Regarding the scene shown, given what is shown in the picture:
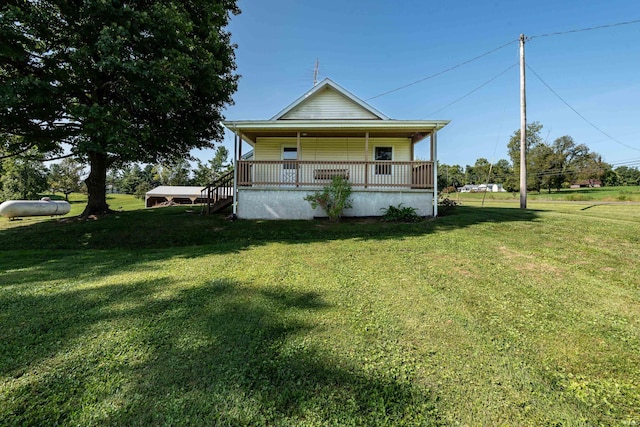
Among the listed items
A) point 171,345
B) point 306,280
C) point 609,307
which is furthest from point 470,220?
point 171,345

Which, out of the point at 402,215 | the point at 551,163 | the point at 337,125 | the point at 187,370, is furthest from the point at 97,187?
the point at 551,163

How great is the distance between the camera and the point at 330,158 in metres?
12.6

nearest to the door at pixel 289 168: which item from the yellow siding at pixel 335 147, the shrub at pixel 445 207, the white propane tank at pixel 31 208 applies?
the yellow siding at pixel 335 147

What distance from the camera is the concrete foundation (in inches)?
410

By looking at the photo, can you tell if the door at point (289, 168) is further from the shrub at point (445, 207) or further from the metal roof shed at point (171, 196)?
the metal roof shed at point (171, 196)

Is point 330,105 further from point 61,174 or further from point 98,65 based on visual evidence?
point 61,174

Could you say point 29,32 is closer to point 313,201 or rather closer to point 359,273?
point 313,201

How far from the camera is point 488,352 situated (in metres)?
2.59

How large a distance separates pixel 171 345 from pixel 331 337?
157cm

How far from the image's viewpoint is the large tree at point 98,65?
7812 mm

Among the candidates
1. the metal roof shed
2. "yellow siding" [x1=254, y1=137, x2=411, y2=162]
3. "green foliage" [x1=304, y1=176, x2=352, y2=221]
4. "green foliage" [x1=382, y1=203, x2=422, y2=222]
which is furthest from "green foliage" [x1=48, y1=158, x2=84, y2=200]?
"green foliage" [x1=382, y1=203, x2=422, y2=222]

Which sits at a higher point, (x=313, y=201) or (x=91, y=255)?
(x=313, y=201)

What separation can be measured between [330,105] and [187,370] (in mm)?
12541

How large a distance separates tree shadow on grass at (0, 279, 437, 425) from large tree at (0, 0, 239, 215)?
7.06 m
